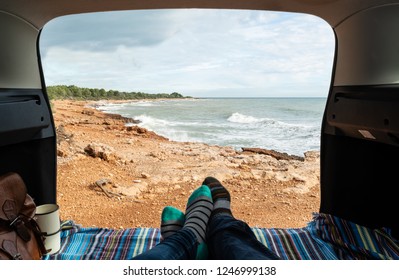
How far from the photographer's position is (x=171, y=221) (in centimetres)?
128

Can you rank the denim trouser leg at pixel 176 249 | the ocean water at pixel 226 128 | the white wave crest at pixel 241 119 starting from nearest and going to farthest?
the denim trouser leg at pixel 176 249
the ocean water at pixel 226 128
the white wave crest at pixel 241 119

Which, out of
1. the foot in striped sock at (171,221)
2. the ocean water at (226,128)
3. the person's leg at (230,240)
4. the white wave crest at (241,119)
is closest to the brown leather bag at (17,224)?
the foot in striped sock at (171,221)

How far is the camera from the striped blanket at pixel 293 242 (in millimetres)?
1206

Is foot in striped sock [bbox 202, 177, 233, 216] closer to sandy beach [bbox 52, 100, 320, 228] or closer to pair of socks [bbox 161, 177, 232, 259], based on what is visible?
pair of socks [bbox 161, 177, 232, 259]

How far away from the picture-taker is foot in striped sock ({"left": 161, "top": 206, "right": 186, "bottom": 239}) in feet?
4.04

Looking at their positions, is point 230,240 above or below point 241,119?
below

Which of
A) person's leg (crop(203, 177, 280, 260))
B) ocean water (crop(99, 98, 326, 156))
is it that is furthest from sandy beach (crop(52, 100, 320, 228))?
person's leg (crop(203, 177, 280, 260))

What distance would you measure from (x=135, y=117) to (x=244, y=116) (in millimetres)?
2885

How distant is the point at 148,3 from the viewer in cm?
124

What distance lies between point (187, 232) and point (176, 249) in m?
0.15

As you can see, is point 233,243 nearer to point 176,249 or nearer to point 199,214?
point 176,249

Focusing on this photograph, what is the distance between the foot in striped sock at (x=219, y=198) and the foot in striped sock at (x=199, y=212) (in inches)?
0.9

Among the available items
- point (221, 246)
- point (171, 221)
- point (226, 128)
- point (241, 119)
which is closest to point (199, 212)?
point (171, 221)

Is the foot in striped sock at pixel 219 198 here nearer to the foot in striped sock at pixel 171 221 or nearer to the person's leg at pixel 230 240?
the person's leg at pixel 230 240
